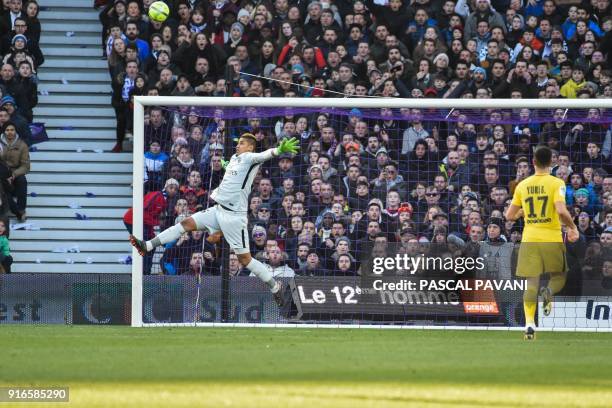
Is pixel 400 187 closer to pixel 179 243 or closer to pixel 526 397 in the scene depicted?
pixel 179 243

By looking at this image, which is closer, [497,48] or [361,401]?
[361,401]

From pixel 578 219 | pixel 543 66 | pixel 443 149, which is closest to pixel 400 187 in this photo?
pixel 443 149

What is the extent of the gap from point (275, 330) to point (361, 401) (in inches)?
269

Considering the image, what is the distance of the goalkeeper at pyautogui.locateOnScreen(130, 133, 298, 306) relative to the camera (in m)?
15.8

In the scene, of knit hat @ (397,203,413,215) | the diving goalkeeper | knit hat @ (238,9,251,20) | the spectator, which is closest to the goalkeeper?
the spectator

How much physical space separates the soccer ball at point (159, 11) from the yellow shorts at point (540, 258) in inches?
347

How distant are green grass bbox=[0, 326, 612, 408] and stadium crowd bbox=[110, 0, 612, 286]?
3.06m

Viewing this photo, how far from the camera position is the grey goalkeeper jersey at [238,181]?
1582 cm

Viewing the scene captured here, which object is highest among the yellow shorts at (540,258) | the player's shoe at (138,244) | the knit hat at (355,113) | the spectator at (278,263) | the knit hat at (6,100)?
the knit hat at (355,113)

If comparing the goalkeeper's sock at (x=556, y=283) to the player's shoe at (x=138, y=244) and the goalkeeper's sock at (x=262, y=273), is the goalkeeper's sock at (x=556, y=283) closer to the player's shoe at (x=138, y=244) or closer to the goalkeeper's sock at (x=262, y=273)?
the goalkeeper's sock at (x=262, y=273)

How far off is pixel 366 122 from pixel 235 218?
353cm

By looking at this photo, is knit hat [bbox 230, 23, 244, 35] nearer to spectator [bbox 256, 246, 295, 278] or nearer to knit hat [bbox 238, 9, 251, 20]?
knit hat [bbox 238, 9, 251, 20]

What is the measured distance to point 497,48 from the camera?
21500 millimetres

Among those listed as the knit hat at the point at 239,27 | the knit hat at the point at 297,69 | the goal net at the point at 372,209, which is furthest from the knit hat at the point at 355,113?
the knit hat at the point at 239,27
